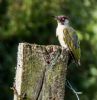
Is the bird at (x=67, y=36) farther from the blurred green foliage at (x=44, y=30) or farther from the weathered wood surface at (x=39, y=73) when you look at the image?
the blurred green foliage at (x=44, y=30)

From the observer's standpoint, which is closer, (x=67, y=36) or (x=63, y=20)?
(x=67, y=36)

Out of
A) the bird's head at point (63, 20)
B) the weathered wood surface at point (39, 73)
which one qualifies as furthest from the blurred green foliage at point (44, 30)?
the weathered wood surface at point (39, 73)

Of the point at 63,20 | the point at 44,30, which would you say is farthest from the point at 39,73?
the point at 44,30

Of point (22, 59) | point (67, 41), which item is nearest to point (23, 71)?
point (22, 59)

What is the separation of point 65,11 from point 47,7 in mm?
488

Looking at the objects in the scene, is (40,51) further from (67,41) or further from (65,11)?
(65,11)

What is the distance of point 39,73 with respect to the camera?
4.72 meters

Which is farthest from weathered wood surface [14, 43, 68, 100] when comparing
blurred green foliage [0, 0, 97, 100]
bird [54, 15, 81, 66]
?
blurred green foliage [0, 0, 97, 100]

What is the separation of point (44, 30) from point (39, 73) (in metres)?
8.59

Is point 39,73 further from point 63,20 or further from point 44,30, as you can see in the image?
point 44,30

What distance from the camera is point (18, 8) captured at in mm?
12789

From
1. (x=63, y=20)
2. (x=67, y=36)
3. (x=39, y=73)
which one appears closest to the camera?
(x=39, y=73)

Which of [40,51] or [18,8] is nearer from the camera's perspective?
[40,51]

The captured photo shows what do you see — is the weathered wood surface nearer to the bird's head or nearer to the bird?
the bird
